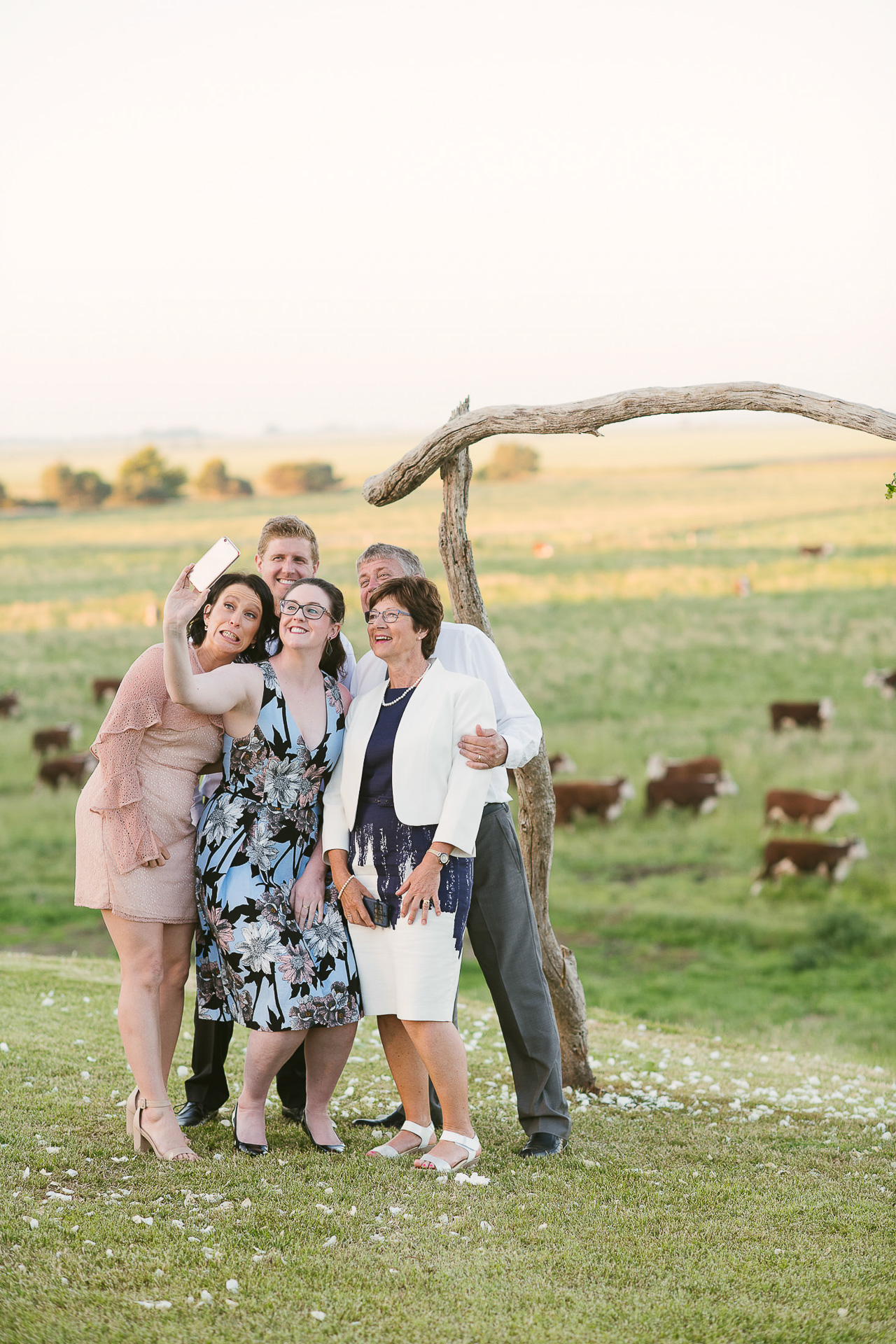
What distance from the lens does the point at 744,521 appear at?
3278 cm

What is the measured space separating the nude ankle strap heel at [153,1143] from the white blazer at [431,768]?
1.21m

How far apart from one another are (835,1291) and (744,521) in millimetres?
30725

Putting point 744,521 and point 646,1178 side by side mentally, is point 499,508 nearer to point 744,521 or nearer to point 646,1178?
point 744,521

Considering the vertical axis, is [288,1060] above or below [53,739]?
above

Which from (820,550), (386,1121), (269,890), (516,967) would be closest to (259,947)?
(269,890)

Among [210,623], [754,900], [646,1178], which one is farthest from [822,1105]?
[754,900]

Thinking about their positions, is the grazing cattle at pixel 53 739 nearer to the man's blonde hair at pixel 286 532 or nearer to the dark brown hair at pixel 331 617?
the man's blonde hair at pixel 286 532

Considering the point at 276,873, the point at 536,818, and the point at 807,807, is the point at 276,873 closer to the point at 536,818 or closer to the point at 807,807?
the point at 536,818

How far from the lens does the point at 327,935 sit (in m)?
4.52

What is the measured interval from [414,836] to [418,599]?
933 mm

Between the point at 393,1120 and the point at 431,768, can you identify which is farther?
the point at 393,1120

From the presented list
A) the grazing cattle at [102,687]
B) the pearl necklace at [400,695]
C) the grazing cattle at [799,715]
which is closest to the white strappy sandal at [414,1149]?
the pearl necklace at [400,695]

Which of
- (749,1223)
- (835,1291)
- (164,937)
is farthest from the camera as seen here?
(164,937)

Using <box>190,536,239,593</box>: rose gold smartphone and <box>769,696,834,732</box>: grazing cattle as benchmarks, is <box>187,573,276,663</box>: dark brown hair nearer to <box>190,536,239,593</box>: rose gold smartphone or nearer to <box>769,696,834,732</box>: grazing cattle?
<box>190,536,239,593</box>: rose gold smartphone
